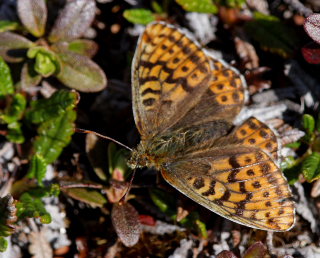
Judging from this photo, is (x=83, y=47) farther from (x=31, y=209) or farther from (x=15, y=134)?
(x=31, y=209)

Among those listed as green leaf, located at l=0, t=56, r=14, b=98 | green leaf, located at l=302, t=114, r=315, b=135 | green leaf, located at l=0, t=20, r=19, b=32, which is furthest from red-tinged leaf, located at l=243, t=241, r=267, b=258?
green leaf, located at l=0, t=20, r=19, b=32

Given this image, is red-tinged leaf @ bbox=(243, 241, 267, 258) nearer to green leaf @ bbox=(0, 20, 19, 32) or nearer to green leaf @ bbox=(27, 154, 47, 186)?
green leaf @ bbox=(27, 154, 47, 186)

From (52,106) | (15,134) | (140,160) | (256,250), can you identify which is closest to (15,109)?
(15,134)

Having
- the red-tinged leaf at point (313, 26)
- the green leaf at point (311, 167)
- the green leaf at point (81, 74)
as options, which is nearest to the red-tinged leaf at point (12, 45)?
the green leaf at point (81, 74)

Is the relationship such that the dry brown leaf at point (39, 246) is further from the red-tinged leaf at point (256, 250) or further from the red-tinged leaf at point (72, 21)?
the red-tinged leaf at point (72, 21)

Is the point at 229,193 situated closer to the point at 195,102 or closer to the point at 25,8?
the point at 195,102

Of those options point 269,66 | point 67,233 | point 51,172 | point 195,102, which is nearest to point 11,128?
point 51,172
